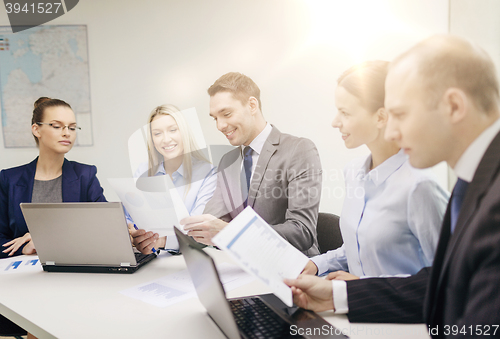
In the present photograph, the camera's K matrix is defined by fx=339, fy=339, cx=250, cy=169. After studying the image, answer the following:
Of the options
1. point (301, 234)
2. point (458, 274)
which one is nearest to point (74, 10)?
point (301, 234)

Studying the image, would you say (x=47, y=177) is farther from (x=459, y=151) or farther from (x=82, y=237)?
(x=459, y=151)

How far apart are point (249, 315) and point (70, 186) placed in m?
1.64

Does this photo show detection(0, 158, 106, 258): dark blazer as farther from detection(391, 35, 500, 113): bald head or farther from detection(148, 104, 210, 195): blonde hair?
detection(391, 35, 500, 113): bald head

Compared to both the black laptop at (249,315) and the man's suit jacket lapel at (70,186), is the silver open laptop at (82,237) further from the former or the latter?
the man's suit jacket lapel at (70,186)

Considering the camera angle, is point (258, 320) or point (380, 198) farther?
point (380, 198)

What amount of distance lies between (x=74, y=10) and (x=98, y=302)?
2.52 metres

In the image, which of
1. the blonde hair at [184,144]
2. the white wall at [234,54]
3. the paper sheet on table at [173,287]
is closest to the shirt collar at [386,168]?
the paper sheet on table at [173,287]

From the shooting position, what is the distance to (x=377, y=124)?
0.98m

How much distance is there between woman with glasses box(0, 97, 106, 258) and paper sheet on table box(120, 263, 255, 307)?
1087 millimetres

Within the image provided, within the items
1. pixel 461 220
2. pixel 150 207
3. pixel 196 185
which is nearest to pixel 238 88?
pixel 196 185

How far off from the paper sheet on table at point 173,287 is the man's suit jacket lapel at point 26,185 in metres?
1.25

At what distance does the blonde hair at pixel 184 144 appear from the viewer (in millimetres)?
2191

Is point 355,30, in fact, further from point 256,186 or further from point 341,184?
point 256,186

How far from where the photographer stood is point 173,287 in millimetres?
1132
